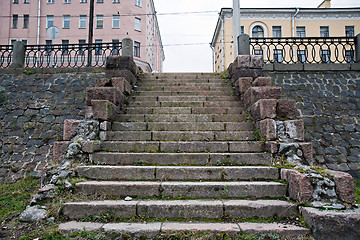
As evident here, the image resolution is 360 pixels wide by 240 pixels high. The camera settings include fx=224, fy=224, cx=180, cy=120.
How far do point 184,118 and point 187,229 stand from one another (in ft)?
10.3

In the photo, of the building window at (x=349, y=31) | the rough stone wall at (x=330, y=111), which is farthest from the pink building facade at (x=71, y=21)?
the building window at (x=349, y=31)

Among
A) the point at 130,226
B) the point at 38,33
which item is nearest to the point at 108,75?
the point at 130,226

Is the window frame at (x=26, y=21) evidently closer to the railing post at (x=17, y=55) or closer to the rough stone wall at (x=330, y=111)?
the railing post at (x=17, y=55)

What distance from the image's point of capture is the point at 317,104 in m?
7.74

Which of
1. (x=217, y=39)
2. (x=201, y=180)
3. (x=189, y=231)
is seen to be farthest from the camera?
(x=217, y=39)

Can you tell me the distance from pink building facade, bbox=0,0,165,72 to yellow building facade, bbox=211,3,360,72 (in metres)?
9.24

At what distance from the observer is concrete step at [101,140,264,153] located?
457cm

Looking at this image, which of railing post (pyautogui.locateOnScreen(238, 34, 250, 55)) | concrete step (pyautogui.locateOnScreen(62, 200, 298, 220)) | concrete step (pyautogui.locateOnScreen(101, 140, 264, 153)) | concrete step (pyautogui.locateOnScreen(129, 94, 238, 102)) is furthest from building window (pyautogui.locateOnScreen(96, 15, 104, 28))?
concrete step (pyautogui.locateOnScreen(62, 200, 298, 220))

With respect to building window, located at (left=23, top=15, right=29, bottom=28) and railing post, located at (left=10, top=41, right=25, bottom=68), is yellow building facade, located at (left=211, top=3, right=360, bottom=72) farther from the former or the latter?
building window, located at (left=23, top=15, right=29, bottom=28)

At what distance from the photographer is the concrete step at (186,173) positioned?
3.85 meters

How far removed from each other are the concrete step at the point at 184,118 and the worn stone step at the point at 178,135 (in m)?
0.65

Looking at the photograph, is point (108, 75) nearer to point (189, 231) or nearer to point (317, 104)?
point (189, 231)

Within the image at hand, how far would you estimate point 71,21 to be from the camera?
86.4 feet

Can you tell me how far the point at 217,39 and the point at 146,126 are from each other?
80.9ft
